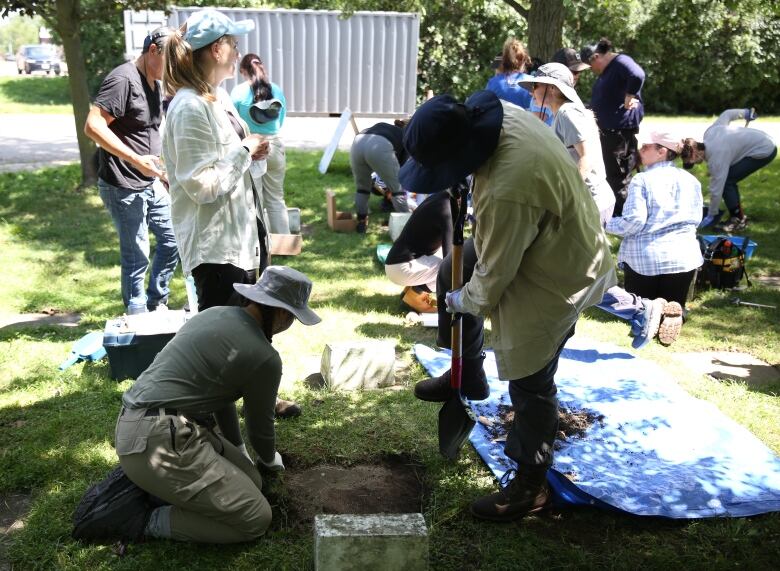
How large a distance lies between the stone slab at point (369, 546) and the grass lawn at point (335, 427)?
0.31 metres

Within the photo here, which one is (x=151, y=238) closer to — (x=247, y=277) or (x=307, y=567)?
(x=247, y=277)

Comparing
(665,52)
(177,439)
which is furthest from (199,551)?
(665,52)

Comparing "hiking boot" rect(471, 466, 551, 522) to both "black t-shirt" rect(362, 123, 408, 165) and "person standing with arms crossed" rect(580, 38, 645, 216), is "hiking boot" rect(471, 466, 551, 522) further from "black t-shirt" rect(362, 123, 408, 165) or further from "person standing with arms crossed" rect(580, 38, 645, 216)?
"black t-shirt" rect(362, 123, 408, 165)

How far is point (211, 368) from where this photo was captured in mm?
2893

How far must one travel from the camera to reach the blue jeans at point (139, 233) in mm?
4676

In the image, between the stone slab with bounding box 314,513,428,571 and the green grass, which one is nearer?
the stone slab with bounding box 314,513,428,571

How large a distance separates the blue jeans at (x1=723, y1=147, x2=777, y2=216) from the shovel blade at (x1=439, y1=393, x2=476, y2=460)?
594 cm

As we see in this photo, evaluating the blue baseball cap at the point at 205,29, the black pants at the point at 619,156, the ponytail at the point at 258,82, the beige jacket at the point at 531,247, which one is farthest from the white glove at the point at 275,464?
the black pants at the point at 619,156

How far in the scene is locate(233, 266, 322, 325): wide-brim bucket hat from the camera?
119 inches

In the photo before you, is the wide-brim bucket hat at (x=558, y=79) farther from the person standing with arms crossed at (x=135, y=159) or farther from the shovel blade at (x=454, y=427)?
the shovel blade at (x=454, y=427)

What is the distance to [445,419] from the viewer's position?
3.63 meters

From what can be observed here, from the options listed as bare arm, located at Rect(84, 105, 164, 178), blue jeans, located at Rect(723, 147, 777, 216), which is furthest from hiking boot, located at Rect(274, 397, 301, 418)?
blue jeans, located at Rect(723, 147, 777, 216)

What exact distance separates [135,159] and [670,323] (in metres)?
3.72

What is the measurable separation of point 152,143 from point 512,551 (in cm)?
326
